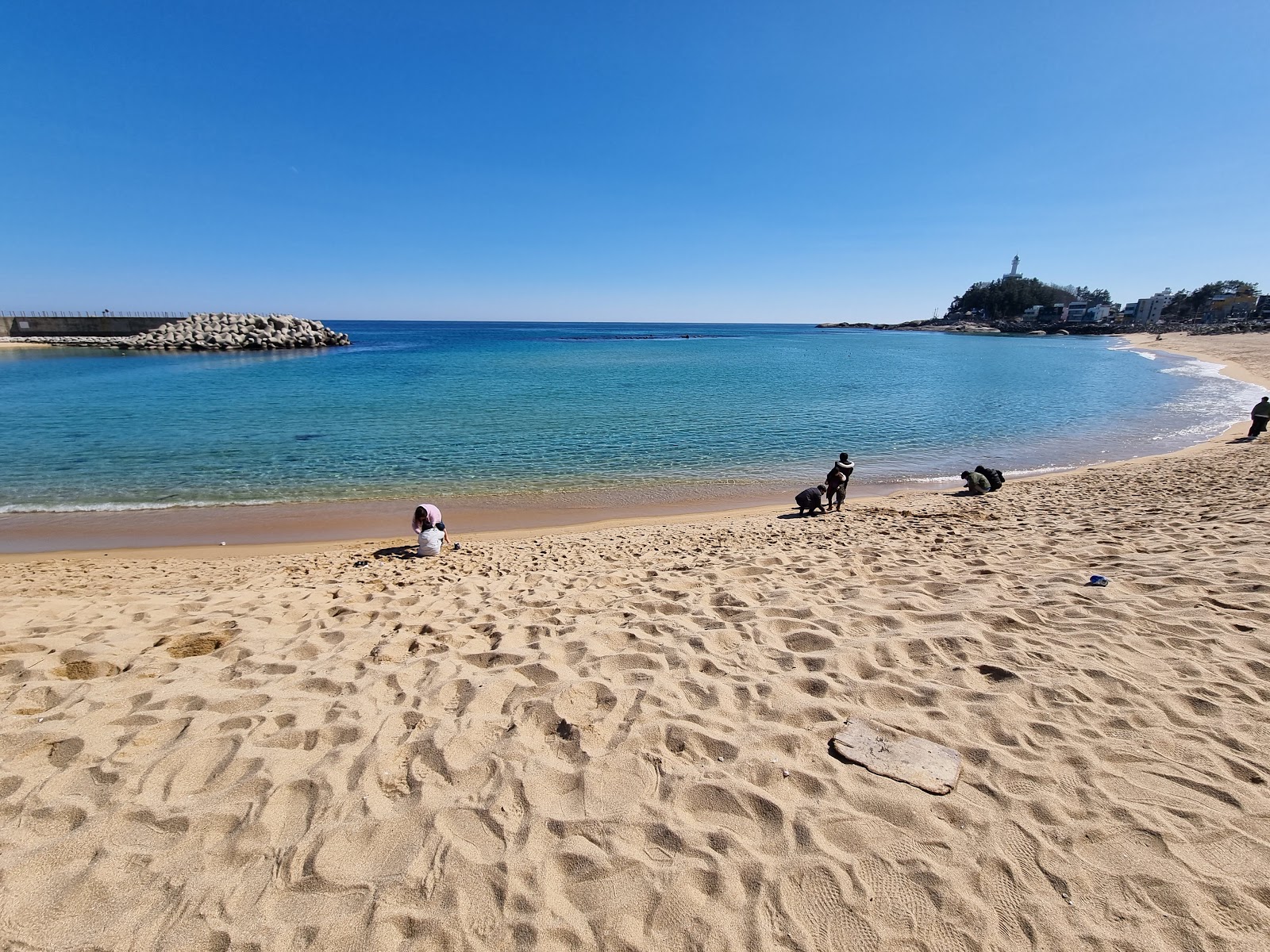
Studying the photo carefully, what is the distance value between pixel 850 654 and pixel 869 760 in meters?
1.30

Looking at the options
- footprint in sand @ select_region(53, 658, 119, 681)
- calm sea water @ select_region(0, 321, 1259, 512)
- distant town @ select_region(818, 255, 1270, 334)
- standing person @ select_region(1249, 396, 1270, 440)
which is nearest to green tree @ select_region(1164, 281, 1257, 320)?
distant town @ select_region(818, 255, 1270, 334)

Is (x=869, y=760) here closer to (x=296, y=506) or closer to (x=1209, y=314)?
(x=296, y=506)

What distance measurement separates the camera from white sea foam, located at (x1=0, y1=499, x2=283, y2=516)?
12039mm

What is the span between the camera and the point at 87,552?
9867 mm

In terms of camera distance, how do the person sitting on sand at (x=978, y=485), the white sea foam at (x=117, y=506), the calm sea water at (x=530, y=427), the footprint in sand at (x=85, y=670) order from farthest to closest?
the calm sea water at (x=530, y=427), the person sitting on sand at (x=978, y=485), the white sea foam at (x=117, y=506), the footprint in sand at (x=85, y=670)

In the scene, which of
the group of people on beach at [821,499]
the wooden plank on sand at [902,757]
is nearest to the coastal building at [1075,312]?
the group of people on beach at [821,499]

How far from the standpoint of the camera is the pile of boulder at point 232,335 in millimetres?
61969

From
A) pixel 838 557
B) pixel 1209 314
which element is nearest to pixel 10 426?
pixel 838 557

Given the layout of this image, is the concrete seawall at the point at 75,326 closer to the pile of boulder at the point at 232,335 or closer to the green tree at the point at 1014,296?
the pile of boulder at the point at 232,335

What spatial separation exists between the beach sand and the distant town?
122711 mm

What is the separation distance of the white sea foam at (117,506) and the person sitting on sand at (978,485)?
16755mm

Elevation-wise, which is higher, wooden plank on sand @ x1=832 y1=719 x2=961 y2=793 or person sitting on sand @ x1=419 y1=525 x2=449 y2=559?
wooden plank on sand @ x1=832 y1=719 x2=961 y2=793

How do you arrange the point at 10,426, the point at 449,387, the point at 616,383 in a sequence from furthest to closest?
the point at 616,383
the point at 449,387
the point at 10,426

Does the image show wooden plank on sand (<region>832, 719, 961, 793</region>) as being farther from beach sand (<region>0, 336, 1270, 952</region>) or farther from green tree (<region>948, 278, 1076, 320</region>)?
green tree (<region>948, 278, 1076, 320</region>)
